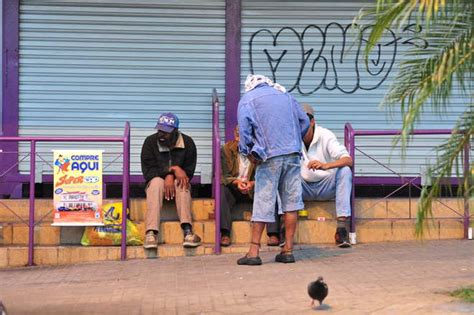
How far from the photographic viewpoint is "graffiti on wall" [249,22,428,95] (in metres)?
9.68

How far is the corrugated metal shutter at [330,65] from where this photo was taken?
9.66m

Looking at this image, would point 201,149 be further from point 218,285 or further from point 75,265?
point 218,285

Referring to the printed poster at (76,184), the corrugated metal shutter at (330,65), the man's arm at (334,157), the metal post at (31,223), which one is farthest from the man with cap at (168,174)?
the corrugated metal shutter at (330,65)

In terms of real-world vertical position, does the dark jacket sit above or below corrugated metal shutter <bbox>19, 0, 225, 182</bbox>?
below

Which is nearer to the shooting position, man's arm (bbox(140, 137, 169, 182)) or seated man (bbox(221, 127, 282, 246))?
seated man (bbox(221, 127, 282, 246))

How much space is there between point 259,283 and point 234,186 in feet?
6.72

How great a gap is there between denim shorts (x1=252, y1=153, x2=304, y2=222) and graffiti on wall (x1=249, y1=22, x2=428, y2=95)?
2.62 meters

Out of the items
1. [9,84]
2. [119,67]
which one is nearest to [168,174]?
[119,67]

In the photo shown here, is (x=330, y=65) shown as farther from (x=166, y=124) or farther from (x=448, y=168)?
(x=448, y=168)

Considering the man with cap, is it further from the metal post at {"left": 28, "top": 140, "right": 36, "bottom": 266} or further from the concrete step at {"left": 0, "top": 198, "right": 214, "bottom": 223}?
the metal post at {"left": 28, "top": 140, "right": 36, "bottom": 266}

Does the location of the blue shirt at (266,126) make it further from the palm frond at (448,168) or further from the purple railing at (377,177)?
the palm frond at (448,168)

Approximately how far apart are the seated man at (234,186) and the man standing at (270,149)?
2.65 ft

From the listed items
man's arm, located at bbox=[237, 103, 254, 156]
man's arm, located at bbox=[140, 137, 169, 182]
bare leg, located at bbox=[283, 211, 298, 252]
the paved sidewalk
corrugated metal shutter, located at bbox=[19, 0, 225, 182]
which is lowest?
the paved sidewalk

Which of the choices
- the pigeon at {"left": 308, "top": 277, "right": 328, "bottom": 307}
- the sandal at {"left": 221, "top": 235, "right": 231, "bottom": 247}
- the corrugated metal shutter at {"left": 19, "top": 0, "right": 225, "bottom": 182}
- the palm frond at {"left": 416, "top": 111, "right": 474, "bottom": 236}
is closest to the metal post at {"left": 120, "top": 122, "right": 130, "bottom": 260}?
the sandal at {"left": 221, "top": 235, "right": 231, "bottom": 247}
